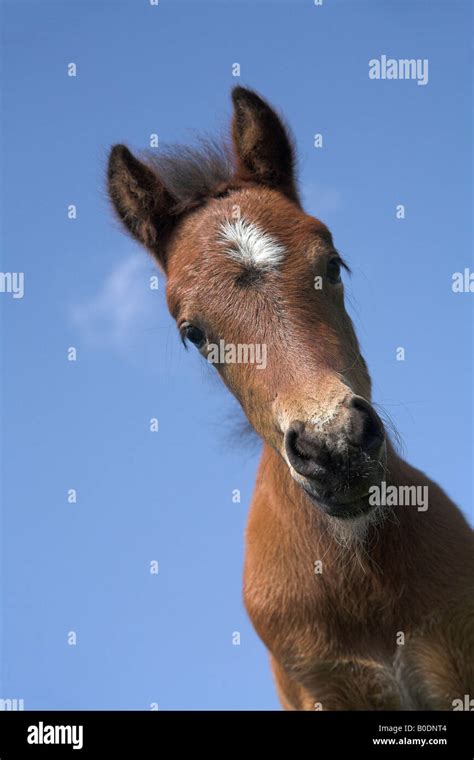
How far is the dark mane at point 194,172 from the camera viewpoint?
738 cm

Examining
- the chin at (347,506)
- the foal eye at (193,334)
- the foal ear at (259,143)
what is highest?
the foal ear at (259,143)

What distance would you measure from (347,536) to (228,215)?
262 centimetres

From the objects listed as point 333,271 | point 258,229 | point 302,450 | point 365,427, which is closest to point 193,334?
point 258,229

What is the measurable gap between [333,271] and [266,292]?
704mm

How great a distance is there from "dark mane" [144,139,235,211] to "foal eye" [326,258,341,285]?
129 centimetres

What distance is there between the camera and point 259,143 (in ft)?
24.9

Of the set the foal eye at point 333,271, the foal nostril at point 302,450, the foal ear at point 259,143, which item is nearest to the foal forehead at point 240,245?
the foal eye at point 333,271

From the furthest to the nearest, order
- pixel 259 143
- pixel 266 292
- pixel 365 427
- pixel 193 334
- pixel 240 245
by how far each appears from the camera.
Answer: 1. pixel 259 143
2. pixel 193 334
3. pixel 240 245
4. pixel 266 292
5. pixel 365 427

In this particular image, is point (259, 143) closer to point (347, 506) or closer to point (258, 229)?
point (258, 229)

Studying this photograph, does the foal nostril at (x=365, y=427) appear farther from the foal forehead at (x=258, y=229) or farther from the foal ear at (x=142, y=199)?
the foal ear at (x=142, y=199)

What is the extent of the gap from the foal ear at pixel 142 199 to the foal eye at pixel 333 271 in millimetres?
1583
